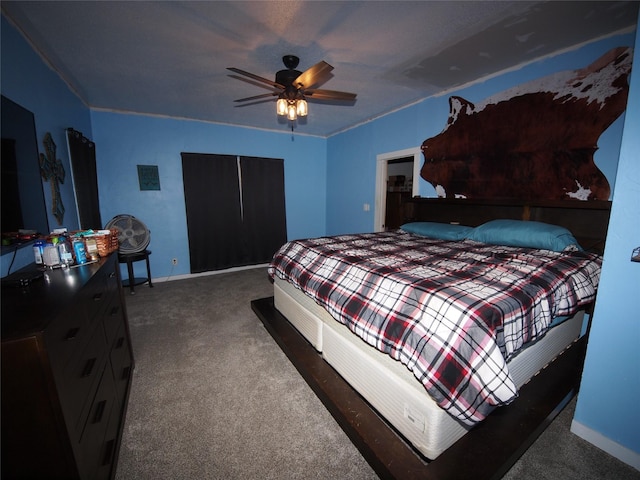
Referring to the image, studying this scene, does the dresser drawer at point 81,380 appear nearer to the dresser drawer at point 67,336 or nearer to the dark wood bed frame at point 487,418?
the dresser drawer at point 67,336

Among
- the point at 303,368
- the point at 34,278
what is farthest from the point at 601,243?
the point at 34,278

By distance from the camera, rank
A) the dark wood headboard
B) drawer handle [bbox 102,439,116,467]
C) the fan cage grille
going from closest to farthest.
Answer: drawer handle [bbox 102,439,116,467], the dark wood headboard, the fan cage grille

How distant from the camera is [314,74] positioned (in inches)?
72.4

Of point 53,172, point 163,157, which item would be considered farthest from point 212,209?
point 53,172

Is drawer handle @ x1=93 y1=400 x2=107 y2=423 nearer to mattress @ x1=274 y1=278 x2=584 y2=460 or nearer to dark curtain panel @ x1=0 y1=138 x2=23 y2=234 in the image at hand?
dark curtain panel @ x1=0 y1=138 x2=23 y2=234

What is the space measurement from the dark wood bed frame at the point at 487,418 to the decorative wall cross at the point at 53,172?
2087 millimetres

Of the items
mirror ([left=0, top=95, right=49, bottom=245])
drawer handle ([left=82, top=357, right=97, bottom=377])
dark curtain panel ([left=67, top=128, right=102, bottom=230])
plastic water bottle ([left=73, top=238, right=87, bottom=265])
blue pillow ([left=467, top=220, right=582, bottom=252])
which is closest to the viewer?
drawer handle ([left=82, top=357, right=97, bottom=377])

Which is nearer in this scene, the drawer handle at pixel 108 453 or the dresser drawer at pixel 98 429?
the dresser drawer at pixel 98 429

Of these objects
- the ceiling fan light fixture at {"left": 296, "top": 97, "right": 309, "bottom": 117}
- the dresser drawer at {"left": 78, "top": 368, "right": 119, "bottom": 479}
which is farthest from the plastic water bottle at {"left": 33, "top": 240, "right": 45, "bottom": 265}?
the ceiling fan light fixture at {"left": 296, "top": 97, "right": 309, "bottom": 117}

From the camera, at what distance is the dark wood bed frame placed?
Result: 3.74 feet

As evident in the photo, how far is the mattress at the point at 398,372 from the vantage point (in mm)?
1182

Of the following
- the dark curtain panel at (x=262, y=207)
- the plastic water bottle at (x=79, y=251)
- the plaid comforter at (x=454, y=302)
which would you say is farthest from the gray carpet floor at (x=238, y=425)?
the dark curtain panel at (x=262, y=207)

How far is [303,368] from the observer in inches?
70.5

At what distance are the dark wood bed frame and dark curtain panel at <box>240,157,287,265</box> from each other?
251cm
